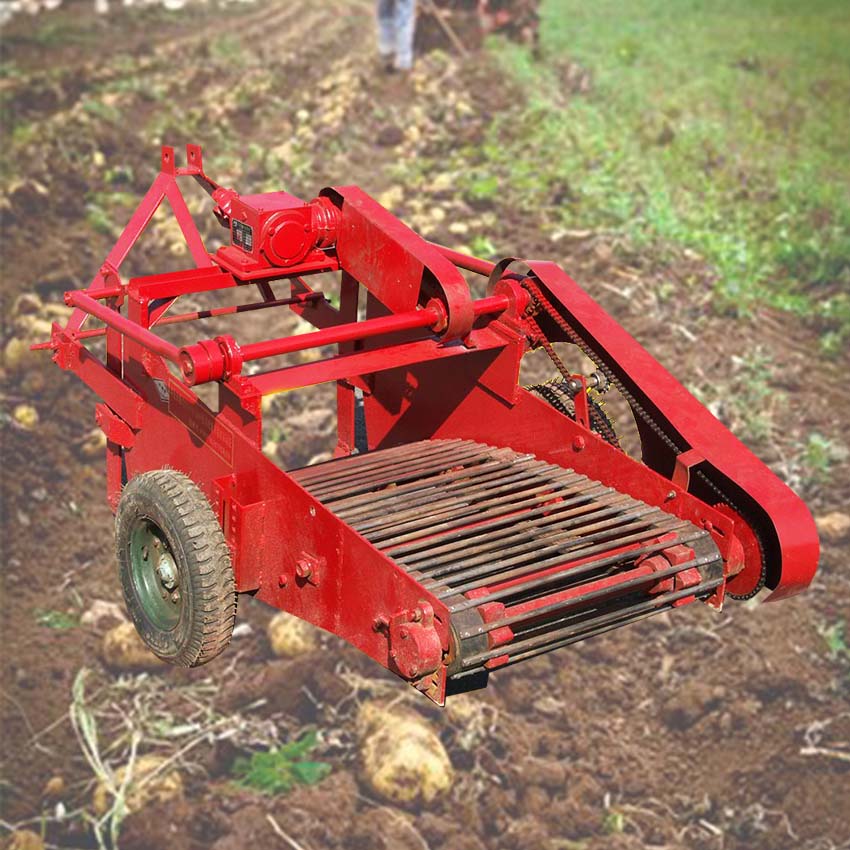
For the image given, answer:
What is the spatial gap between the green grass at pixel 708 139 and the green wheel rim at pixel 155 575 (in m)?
5.88

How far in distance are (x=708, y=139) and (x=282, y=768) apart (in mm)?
6610

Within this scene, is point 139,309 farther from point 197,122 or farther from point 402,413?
point 197,122

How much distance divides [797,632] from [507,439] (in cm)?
346

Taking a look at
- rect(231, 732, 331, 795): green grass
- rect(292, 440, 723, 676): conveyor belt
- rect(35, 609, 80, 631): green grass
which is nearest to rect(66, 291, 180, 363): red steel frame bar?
rect(292, 440, 723, 676): conveyor belt

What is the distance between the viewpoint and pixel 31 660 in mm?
9211

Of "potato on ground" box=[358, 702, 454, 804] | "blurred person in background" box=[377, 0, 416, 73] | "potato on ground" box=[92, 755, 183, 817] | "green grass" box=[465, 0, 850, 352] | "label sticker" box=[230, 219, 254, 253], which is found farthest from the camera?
"blurred person in background" box=[377, 0, 416, 73]

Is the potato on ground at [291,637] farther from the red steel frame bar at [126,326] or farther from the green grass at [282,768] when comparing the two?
the red steel frame bar at [126,326]

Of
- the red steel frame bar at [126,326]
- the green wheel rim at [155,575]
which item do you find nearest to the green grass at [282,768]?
the green wheel rim at [155,575]

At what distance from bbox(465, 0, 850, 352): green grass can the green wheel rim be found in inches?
231

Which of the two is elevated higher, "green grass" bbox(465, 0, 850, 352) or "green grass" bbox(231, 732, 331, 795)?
"green grass" bbox(465, 0, 850, 352)

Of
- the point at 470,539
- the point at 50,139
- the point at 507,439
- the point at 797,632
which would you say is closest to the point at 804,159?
the point at 797,632

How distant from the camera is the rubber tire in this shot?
A: 5.69 meters

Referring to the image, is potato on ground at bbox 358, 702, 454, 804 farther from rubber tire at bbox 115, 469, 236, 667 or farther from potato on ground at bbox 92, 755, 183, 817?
rubber tire at bbox 115, 469, 236, 667

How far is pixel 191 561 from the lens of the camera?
5.68 m
